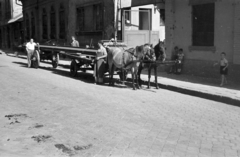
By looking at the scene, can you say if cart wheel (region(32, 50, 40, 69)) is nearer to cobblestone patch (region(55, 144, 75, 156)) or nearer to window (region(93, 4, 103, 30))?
window (region(93, 4, 103, 30))

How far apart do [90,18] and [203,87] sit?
538 inches

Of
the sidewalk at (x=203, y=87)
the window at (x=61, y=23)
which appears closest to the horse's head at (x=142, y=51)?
the sidewalk at (x=203, y=87)

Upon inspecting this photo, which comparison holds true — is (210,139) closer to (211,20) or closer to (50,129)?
(50,129)

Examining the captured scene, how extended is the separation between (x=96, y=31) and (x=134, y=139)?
1714 centimetres

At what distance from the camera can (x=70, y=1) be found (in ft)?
86.8

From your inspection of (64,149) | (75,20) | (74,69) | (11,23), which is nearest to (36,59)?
(74,69)

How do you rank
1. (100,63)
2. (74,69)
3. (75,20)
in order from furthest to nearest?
1. (75,20)
2. (74,69)
3. (100,63)

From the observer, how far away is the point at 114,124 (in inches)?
288

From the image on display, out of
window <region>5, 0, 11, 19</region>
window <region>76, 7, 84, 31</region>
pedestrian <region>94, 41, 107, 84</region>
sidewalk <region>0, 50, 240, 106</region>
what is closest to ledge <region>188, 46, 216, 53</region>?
sidewalk <region>0, 50, 240, 106</region>

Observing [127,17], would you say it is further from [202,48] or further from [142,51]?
[142,51]

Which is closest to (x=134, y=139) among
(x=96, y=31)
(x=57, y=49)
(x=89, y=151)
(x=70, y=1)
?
(x=89, y=151)

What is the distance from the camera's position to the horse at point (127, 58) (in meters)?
12.2

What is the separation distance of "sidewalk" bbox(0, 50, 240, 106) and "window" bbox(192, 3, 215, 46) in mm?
1576

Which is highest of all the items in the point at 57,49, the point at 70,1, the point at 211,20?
the point at 70,1
